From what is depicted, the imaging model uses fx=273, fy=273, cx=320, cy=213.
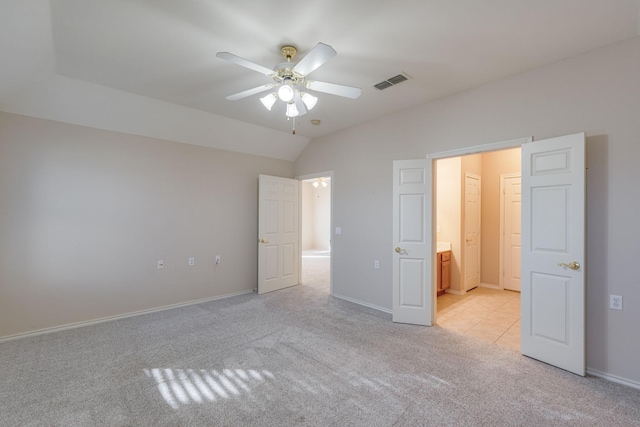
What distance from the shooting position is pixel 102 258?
11.9 feet

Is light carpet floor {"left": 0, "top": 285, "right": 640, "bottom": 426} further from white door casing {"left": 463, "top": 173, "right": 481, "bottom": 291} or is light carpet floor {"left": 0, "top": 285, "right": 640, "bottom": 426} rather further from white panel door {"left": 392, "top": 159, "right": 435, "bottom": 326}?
white door casing {"left": 463, "top": 173, "right": 481, "bottom": 291}

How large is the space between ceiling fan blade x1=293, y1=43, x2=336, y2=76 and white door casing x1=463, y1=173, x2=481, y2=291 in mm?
4032

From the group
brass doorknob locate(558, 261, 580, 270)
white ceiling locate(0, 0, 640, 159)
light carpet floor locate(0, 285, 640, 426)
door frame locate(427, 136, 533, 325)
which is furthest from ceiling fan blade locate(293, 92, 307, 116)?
brass doorknob locate(558, 261, 580, 270)

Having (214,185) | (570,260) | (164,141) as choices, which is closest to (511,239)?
(570,260)

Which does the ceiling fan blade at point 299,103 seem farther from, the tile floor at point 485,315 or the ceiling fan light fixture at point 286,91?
the tile floor at point 485,315

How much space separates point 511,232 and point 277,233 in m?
4.41

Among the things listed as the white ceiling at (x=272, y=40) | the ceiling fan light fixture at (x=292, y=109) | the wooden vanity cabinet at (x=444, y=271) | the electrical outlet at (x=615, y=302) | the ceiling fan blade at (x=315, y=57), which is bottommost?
the wooden vanity cabinet at (x=444, y=271)

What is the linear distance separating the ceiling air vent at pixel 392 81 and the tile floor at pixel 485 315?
3.03 meters

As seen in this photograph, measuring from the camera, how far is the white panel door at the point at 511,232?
504cm

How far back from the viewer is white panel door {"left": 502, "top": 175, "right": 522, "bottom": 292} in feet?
16.5

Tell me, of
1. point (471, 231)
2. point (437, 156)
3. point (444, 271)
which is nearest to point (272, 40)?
point (437, 156)

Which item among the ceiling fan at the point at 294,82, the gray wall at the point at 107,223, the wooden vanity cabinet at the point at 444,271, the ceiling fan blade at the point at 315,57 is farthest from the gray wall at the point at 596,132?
the gray wall at the point at 107,223

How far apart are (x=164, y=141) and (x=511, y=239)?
6.23 meters

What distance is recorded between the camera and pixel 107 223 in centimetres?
367
